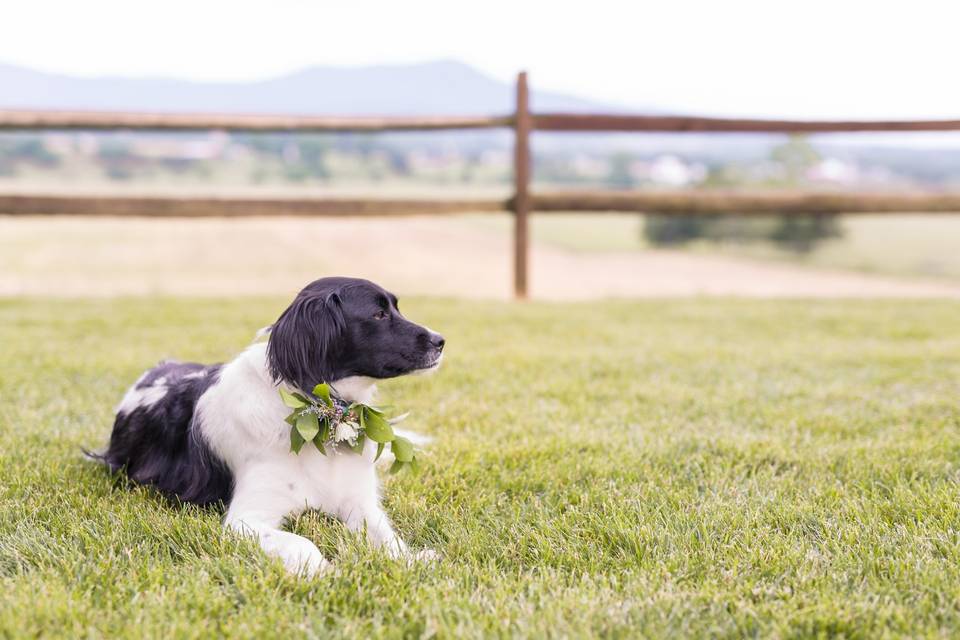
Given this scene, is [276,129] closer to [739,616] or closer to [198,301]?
[198,301]

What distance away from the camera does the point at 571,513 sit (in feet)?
8.84

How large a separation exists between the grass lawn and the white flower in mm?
275

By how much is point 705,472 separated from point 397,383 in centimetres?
203

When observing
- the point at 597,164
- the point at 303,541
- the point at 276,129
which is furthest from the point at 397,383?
the point at 597,164

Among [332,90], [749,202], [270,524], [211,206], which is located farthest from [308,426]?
[332,90]

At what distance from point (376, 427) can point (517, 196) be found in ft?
→ 19.0

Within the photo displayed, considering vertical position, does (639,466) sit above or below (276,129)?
below

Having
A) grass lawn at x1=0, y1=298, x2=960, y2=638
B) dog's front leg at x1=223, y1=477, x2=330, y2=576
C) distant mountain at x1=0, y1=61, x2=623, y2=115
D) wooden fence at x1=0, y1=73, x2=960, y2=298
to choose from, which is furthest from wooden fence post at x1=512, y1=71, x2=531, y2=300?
distant mountain at x1=0, y1=61, x2=623, y2=115

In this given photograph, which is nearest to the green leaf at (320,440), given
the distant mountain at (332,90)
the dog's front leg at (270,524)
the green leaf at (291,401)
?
the green leaf at (291,401)

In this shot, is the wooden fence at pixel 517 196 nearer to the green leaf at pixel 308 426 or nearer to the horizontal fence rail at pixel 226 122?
the horizontal fence rail at pixel 226 122

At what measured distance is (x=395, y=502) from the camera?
9.36 feet

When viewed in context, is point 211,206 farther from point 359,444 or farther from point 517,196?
point 359,444

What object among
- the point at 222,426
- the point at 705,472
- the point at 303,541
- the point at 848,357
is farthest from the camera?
the point at 848,357

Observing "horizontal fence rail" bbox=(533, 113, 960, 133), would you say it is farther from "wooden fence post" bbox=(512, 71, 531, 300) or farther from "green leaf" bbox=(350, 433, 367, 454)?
"green leaf" bbox=(350, 433, 367, 454)
